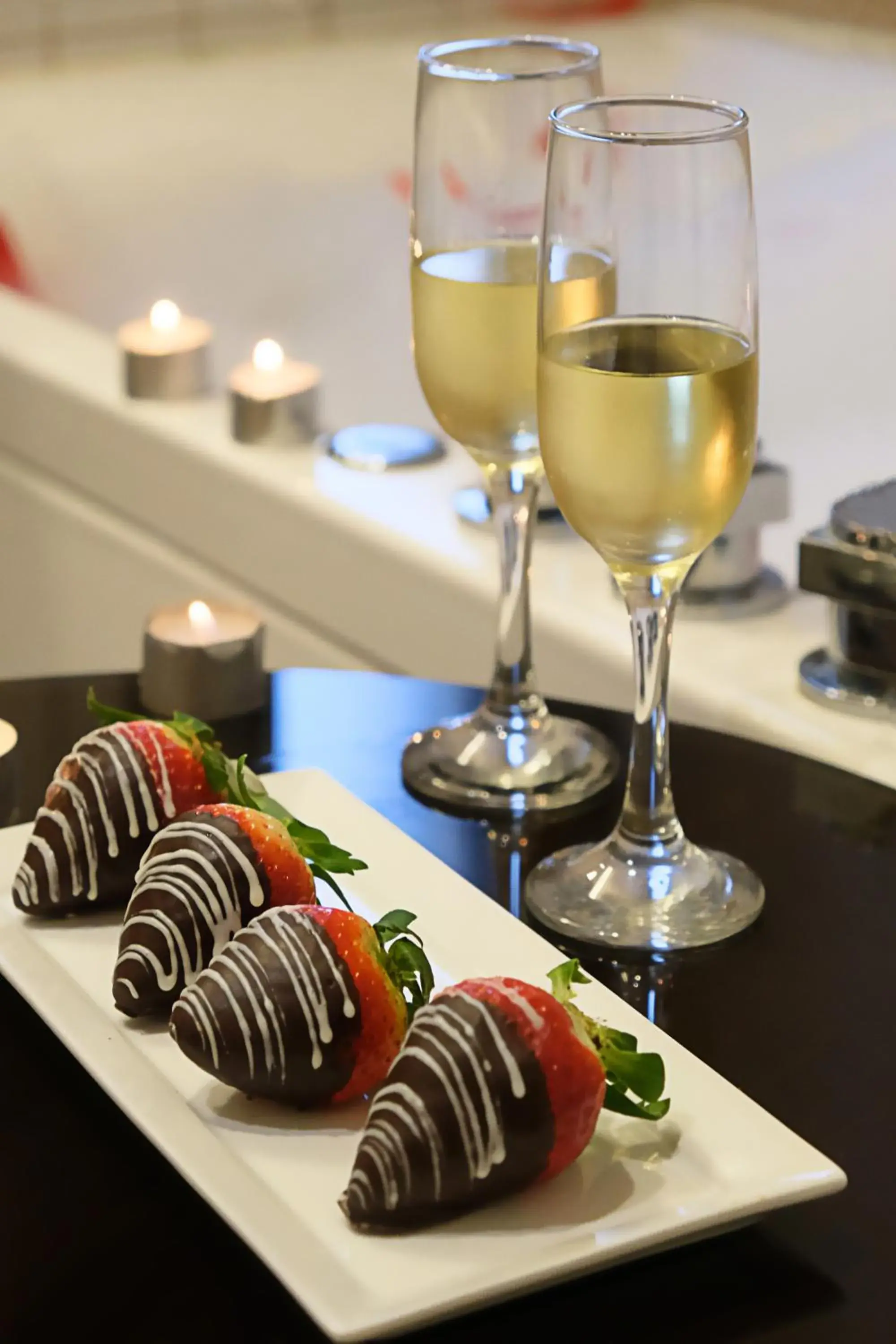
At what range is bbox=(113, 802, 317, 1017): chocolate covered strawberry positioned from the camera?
56 centimetres

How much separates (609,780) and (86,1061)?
306 millimetres

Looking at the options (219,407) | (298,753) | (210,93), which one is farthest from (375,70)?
(298,753)

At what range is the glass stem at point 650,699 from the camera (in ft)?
2.24

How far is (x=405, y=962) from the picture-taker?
541 millimetres

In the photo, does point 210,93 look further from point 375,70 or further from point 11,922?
point 11,922

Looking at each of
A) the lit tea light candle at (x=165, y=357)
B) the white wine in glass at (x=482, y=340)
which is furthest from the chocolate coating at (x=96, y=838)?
the lit tea light candle at (x=165, y=357)

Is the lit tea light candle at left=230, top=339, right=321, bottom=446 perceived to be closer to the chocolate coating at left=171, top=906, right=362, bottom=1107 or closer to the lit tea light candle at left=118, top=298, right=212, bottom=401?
the lit tea light candle at left=118, top=298, right=212, bottom=401

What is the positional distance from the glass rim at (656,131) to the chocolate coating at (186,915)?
0.81 ft

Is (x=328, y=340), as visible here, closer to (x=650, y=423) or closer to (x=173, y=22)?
(x=173, y=22)

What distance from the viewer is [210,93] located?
2271mm

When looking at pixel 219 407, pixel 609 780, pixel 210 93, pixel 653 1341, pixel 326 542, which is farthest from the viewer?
pixel 210 93

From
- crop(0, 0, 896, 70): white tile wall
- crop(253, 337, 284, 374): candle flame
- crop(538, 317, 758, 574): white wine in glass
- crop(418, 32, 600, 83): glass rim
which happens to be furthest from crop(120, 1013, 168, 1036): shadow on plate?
crop(0, 0, 896, 70): white tile wall

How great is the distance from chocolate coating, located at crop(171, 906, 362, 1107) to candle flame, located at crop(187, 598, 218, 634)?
14.1 inches

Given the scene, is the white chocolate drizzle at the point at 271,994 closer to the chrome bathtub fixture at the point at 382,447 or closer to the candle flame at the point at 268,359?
the chrome bathtub fixture at the point at 382,447
